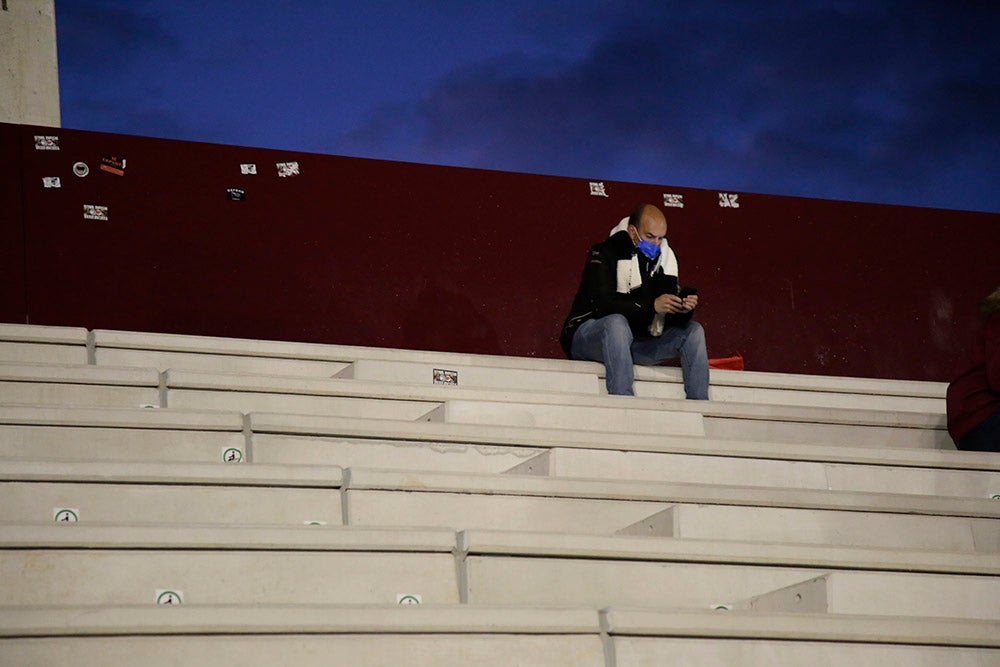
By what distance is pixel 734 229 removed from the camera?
17.1 ft

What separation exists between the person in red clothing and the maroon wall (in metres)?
1.64

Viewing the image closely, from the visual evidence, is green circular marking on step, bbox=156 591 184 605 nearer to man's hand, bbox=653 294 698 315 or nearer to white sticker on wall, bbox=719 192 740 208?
man's hand, bbox=653 294 698 315

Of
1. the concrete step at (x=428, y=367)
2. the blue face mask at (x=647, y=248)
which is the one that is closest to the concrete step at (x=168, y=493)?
the concrete step at (x=428, y=367)

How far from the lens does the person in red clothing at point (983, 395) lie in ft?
11.2

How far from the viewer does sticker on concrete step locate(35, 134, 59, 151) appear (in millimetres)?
4375

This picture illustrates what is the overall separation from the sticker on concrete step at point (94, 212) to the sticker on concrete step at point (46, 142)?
0.23 metres

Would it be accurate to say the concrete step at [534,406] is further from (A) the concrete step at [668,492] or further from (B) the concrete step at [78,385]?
(A) the concrete step at [668,492]

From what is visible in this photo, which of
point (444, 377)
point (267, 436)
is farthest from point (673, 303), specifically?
point (267, 436)

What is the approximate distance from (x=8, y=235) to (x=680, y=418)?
240 centimetres

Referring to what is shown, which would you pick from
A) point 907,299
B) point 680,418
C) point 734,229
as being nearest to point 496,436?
point 680,418

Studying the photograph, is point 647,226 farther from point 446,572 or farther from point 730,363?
point 446,572

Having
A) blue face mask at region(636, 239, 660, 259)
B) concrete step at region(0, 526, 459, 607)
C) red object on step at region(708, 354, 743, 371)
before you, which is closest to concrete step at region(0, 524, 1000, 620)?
concrete step at region(0, 526, 459, 607)

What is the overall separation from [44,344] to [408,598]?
6.21ft

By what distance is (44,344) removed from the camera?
360 centimetres
